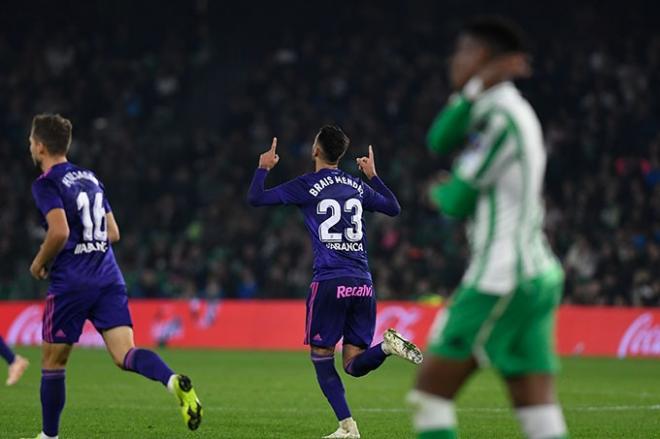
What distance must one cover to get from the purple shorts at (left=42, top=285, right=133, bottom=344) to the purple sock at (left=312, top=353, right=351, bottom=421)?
6.00ft

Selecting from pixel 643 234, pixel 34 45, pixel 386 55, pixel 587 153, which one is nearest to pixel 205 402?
pixel 643 234

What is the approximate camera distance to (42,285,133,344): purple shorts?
8.33m

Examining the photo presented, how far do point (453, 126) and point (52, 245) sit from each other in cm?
364

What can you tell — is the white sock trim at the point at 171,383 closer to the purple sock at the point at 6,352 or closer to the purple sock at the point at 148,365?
the purple sock at the point at 148,365

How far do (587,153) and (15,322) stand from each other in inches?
500

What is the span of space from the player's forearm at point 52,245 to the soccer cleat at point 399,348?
2750 millimetres

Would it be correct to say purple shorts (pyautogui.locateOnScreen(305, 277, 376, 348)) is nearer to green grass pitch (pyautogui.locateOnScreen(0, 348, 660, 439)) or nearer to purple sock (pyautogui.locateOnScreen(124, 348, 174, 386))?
green grass pitch (pyautogui.locateOnScreen(0, 348, 660, 439))

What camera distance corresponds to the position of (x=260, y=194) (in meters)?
9.70

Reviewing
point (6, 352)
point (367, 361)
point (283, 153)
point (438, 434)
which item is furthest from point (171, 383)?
point (283, 153)

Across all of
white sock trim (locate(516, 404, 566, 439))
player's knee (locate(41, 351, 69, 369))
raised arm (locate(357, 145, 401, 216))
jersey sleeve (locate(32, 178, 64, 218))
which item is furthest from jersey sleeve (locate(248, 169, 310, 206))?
white sock trim (locate(516, 404, 566, 439))

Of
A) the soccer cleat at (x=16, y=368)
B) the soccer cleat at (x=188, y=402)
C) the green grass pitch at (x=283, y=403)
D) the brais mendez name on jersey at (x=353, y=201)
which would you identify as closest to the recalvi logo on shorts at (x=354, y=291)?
the brais mendez name on jersey at (x=353, y=201)

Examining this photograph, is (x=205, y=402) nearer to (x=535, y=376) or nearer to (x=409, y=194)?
(x=535, y=376)

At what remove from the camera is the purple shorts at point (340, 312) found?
32.0 feet

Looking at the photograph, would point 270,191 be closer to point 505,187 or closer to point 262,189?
point 262,189
